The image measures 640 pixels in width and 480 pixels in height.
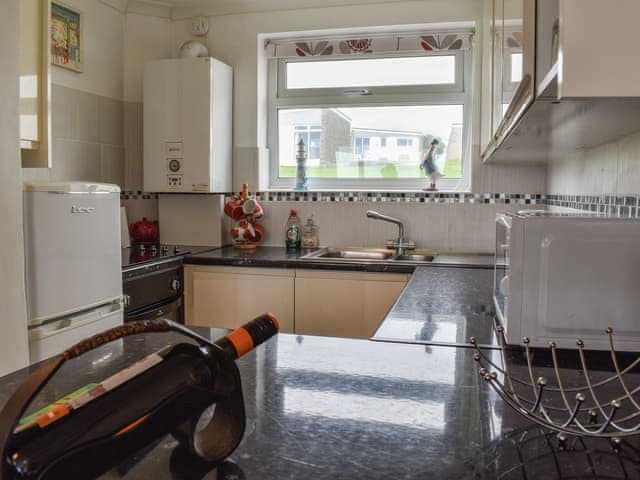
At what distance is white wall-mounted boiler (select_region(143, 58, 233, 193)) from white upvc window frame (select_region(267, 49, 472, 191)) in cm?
42

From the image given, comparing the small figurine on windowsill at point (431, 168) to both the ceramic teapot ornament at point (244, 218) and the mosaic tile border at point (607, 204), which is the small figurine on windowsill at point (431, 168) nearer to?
the mosaic tile border at point (607, 204)

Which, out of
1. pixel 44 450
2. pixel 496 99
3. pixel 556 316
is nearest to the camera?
pixel 44 450

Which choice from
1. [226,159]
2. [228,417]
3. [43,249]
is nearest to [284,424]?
[228,417]

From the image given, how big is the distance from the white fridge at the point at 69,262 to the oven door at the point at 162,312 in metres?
0.17

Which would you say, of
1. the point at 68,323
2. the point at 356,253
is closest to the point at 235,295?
the point at 356,253

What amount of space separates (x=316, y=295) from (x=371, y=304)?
0.91 ft

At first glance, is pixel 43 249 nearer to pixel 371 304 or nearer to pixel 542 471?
pixel 371 304

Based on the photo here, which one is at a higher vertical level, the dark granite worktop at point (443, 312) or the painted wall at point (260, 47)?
the painted wall at point (260, 47)

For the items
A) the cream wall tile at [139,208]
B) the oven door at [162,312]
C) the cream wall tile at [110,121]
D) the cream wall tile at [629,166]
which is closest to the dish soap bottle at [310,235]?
the oven door at [162,312]

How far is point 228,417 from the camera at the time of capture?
670mm

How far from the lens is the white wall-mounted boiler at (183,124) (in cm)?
329

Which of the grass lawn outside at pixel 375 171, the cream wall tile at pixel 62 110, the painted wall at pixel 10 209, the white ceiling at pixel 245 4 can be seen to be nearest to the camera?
the painted wall at pixel 10 209

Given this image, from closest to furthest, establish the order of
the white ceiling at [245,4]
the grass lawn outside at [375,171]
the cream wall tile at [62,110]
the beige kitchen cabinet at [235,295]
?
the beige kitchen cabinet at [235,295] → the cream wall tile at [62,110] → the white ceiling at [245,4] → the grass lawn outside at [375,171]

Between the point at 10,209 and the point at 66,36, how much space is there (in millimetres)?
1514
